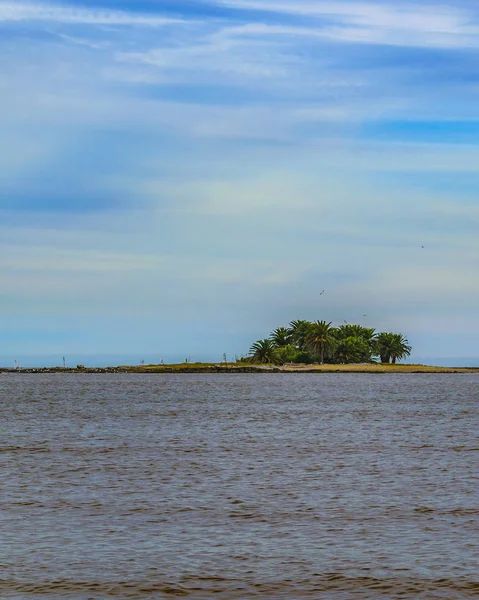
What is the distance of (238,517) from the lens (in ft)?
78.8

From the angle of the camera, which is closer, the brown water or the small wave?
the small wave

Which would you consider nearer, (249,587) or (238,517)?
(249,587)

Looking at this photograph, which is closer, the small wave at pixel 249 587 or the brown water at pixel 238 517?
the small wave at pixel 249 587

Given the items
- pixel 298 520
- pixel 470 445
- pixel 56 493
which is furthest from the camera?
pixel 470 445

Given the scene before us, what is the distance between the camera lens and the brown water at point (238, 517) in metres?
17.3

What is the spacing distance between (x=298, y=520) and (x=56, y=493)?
8842mm

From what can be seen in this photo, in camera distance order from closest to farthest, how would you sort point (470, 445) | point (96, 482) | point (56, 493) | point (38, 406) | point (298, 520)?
point (298, 520), point (56, 493), point (96, 482), point (470, 445), point (38, 406)

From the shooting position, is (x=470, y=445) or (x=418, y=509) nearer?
(x=418, y=509)

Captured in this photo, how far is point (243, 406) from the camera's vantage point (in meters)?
90.7

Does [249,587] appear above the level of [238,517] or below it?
below

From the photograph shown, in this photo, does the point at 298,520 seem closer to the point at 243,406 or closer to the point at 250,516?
the point at 250,516

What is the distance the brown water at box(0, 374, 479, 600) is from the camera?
1733 centimetres

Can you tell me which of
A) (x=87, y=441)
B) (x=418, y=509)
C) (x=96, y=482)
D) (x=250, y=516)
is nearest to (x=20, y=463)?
(x=96, y=482)

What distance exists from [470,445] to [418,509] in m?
22.5
